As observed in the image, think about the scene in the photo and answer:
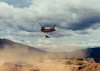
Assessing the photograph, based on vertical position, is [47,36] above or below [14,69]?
above

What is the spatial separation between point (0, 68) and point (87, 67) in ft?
178

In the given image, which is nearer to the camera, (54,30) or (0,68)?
(54,30)

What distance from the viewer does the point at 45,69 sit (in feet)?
447

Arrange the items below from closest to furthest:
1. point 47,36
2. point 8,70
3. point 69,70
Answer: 1. point 47,36
2. point 8,70
3. point 69,70

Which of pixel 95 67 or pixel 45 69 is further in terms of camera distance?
pixel 45 69

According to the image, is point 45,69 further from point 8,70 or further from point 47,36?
point 47,36

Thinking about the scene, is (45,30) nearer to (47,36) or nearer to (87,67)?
(47,36)

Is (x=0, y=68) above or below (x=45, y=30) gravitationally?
below

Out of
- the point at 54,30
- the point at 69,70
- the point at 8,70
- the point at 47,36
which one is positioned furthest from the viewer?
the point at 69,70

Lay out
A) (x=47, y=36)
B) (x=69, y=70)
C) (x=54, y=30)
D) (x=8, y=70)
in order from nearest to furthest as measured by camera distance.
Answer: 1. (x=47, y=36)
2. (x=54, y=30)
3. (x=8, y=70)
4. (x=69, y=70)

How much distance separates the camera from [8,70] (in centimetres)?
12094

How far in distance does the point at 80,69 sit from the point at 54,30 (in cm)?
4715

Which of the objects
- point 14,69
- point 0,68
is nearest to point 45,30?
point 14,69

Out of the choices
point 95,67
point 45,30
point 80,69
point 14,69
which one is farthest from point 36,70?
point 45,30
